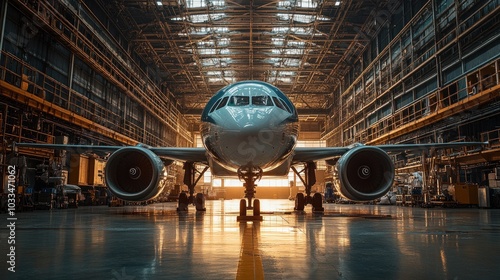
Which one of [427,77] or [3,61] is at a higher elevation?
[427,77]

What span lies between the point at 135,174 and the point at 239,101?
3838 millimetres

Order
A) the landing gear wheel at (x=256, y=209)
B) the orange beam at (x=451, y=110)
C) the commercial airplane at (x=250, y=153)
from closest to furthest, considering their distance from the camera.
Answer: the commercial airplane at (x=250, y=153) < the landing gear wheel at (x=256, y=209) < the orange beam at (x=451, y=110)

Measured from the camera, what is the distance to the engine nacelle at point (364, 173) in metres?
9.59

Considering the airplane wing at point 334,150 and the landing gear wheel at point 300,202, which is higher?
the airplane wing at point 334,150

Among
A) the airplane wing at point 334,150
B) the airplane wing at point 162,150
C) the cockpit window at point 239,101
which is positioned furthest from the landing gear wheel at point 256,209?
the airplane wing at point 162,150

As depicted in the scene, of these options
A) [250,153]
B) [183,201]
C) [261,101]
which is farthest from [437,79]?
[250,153]

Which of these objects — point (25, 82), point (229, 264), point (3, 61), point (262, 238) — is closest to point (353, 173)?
point (262, 238)

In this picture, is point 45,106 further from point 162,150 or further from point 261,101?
point 261,101

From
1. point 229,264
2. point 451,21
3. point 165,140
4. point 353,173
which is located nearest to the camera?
point 229,264

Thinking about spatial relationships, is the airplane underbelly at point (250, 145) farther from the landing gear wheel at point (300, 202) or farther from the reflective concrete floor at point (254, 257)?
the landing gear wheel at point (300, 202)

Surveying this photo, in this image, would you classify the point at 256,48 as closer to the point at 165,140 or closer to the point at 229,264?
the point at 165,140

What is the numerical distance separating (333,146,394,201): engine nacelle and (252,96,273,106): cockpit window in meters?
2.58

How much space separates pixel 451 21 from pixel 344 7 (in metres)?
8.04

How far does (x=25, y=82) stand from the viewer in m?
16.0
